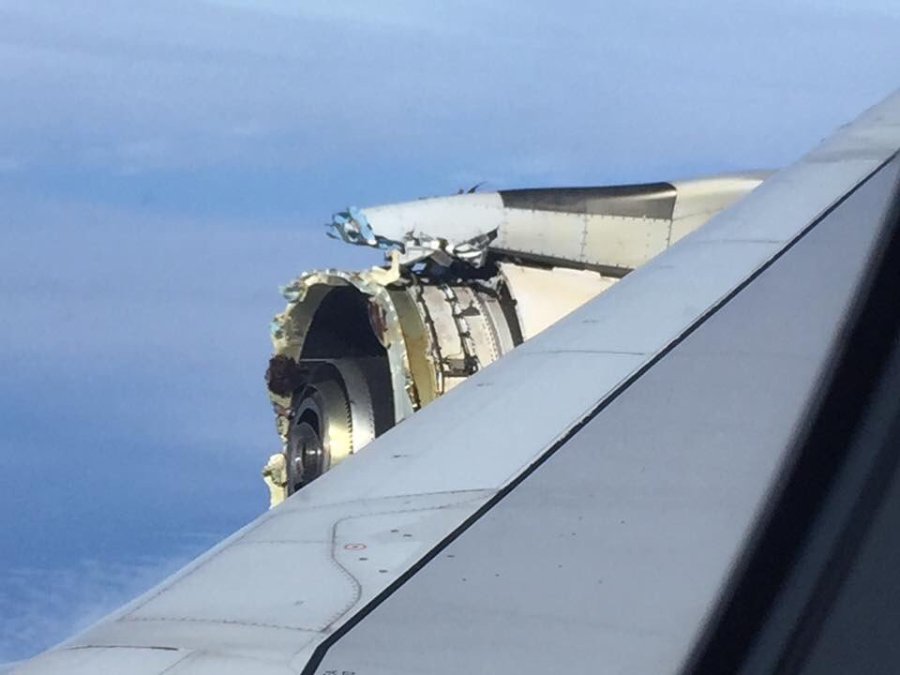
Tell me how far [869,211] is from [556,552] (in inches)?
106

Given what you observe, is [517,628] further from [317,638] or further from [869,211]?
[869,211]

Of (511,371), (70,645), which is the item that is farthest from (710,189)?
(70,645)

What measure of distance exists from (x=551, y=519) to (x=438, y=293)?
8845 mm

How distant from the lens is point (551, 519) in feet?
8.10

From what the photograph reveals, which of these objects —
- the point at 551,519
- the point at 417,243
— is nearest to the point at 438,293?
the point at 417,243

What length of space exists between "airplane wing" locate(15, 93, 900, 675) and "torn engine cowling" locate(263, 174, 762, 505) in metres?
6.66

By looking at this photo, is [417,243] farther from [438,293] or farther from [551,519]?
[551,519]

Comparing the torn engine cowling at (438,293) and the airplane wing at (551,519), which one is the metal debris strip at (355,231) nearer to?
the torn engine cowling at (438,293)

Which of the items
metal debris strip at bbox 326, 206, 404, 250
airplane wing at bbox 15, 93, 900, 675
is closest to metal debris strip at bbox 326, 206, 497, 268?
metal debris strip at bbox 326, 206, 404, 250

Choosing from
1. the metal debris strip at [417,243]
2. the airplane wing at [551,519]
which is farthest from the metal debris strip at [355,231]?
the airplane wing at [551,519]

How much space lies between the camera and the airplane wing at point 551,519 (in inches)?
79.0

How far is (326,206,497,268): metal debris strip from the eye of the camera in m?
11.4

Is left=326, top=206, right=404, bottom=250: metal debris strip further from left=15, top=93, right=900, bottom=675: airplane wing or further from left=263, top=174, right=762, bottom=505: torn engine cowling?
left=15, top=93, right=900, bottom=675: airplane wing

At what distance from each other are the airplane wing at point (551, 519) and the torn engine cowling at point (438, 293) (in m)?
6.66
